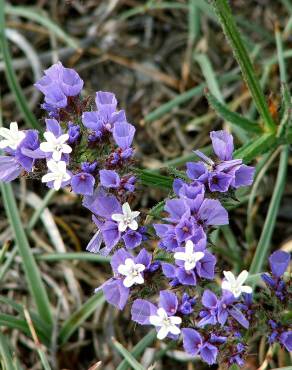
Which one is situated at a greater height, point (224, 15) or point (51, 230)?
point (224, 15)

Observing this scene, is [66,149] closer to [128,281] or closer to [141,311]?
[128,281]

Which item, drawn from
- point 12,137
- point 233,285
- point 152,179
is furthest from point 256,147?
point 12,137

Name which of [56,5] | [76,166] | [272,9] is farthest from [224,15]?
[56,5]

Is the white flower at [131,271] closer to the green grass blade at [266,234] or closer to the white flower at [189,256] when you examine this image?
the white flower at [189,256]

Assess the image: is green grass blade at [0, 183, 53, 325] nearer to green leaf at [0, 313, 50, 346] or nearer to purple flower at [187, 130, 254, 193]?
green leaf at [0, 313, 50, 346]

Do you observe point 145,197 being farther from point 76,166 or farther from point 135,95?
point 76,166

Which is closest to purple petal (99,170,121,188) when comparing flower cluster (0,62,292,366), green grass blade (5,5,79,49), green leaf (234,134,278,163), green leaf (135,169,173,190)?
flower cluster (0,62,292,366)
